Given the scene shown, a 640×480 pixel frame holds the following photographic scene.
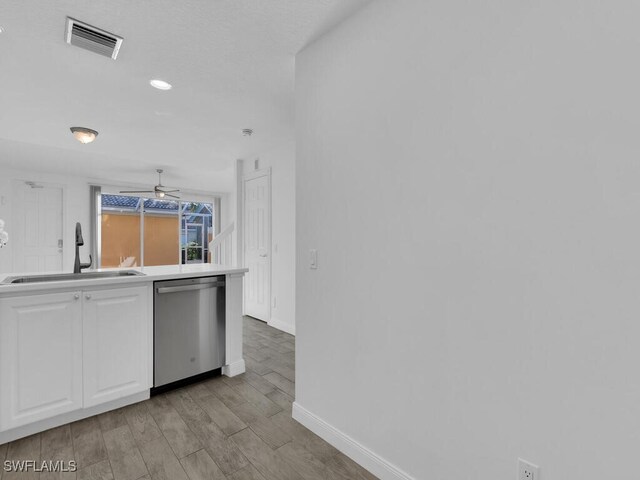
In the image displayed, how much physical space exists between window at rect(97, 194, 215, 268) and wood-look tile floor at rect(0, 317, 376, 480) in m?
4.97

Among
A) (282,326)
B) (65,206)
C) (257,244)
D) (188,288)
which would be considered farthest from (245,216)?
(65,206)

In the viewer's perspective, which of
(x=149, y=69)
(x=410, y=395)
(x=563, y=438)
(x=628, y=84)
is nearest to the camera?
(x=628, y=84)

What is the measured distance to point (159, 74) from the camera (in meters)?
2.40

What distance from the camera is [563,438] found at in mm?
1054

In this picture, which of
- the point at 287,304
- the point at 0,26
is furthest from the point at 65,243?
the point at 0,26

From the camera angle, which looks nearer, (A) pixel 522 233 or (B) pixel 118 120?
(A) pixel 522 233

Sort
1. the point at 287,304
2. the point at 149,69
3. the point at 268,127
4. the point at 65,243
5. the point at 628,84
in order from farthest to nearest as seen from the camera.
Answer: the point at 65,243, the point at 287,304, the point at 268,127, the point at 149,69, the point at 628,84

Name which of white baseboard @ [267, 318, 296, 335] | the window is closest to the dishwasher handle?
white baseboard @ [267, 318, 296, 335]

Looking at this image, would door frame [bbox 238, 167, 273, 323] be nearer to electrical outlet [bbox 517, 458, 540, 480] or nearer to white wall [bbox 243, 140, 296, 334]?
white wall [bbox 243, 140, 296, 334]

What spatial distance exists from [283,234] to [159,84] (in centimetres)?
216

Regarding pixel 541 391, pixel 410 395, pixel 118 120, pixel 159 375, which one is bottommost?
pixel 159 375

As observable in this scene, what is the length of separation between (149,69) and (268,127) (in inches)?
53.7

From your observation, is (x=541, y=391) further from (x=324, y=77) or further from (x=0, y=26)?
(x=0, y=26)

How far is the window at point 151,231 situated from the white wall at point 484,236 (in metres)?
5.99
